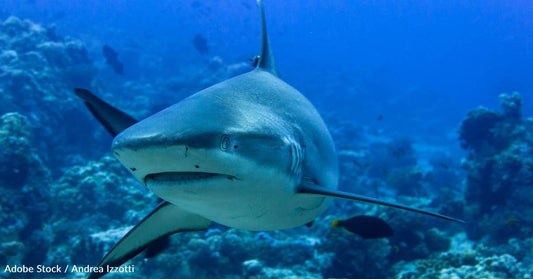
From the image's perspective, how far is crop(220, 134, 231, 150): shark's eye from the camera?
4.84ft

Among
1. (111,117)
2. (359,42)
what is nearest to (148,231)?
(111,117)

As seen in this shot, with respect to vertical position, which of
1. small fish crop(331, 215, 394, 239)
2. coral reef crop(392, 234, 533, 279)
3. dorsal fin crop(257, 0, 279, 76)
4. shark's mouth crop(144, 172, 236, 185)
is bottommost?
shark's mouth crop(144, 172, 236, 185)

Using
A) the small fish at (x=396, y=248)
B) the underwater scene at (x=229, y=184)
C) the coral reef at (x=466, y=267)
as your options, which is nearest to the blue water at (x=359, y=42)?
the underwater scene at (x=229, y=184)

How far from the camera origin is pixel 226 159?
146 cm

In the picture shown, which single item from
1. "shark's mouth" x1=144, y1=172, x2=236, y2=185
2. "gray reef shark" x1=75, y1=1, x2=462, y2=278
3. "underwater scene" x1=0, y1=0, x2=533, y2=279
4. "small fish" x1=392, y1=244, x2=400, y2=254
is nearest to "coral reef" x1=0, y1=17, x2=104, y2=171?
"underwater scene" x1=0, y1=0, x2=533, y2=279

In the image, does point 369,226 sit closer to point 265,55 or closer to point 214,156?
point 265,55

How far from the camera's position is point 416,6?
438 feet

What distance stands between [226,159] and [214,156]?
67 mm

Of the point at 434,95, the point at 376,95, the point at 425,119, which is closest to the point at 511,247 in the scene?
the point at 425,119

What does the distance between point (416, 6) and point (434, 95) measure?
340 ft

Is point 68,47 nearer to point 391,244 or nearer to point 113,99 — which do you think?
point 113,99

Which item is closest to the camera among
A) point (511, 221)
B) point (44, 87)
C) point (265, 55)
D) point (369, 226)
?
point (265, 55)

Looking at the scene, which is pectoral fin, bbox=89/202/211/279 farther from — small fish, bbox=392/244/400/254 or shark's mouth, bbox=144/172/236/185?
small fish, bbox=392/244/400/254

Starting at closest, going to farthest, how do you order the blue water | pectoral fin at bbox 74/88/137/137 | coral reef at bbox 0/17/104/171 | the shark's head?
→ the shark's head, pectoral fin at bbox 74/88/137/137, coral reef at bbox 0/17/104/171, the blue water
